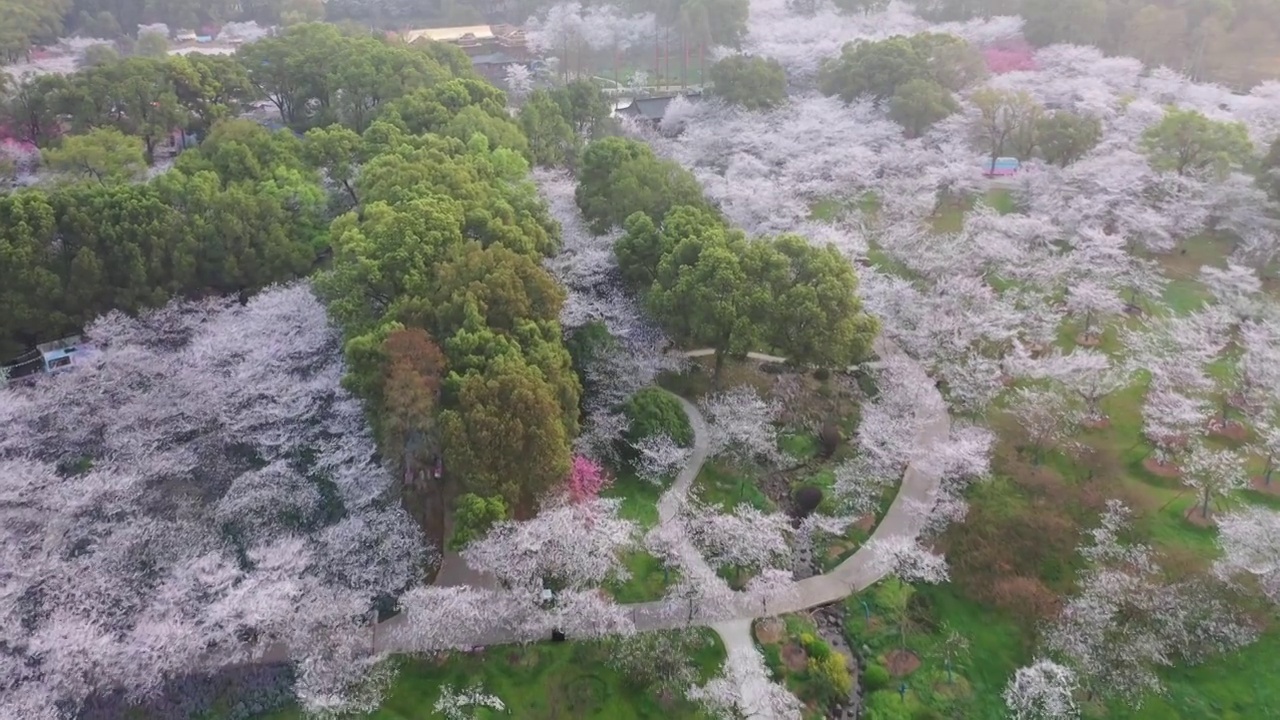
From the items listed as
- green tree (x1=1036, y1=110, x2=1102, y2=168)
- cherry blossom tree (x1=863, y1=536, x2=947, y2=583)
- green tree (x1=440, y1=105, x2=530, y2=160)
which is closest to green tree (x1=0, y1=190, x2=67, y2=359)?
green tree (x1=440, y1=105, x2=530, y2=160)

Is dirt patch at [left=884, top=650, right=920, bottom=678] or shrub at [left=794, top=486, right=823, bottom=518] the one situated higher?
shrub at [left=794, top=486, right=823, bottom=518]

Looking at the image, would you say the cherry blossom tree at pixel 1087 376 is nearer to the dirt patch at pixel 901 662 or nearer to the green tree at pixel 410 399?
the dirt patch at pixel 901 662

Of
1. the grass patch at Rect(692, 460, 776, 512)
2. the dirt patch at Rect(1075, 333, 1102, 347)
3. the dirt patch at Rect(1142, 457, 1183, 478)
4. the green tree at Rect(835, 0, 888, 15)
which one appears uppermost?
the green tree at Rect(835, 0, 888, 15)

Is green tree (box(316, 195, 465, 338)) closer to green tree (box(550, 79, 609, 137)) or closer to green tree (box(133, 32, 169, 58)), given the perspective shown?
green tree (box(550, 79, 609, 137))

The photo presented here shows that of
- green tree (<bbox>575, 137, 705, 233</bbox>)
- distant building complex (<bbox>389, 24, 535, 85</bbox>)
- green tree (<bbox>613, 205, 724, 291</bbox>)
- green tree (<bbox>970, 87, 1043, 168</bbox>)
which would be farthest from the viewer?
distant building complex (<bbox>389, 24, 535, 85</bbox>)

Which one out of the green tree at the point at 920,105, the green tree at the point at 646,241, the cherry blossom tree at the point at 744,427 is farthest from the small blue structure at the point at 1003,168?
the cherry blossom tree at the point at 744,427

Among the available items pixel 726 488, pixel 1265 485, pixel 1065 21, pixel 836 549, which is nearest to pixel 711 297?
pixel 726 488

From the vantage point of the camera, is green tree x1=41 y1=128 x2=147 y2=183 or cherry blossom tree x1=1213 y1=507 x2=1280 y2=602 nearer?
cherry blossom tree x1=1213 y1=507 x2=1280 y2=602
